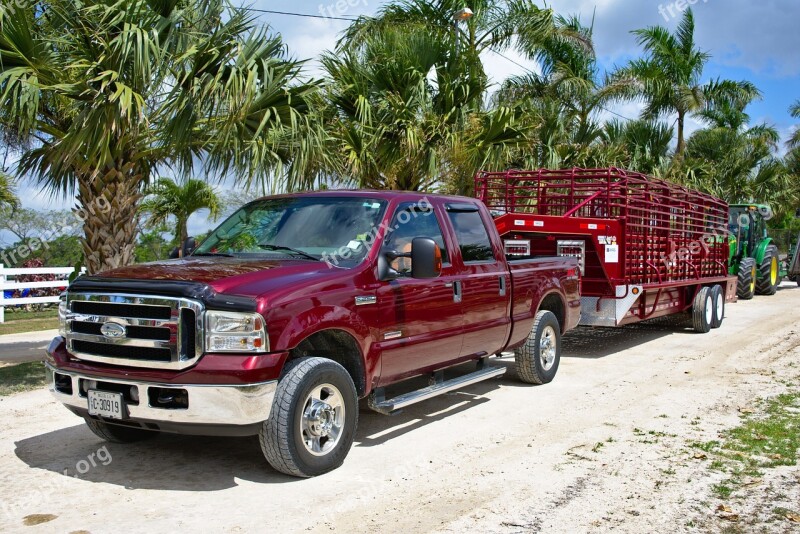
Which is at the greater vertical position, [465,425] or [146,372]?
[146,372]

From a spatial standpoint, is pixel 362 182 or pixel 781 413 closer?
pixel 781 413

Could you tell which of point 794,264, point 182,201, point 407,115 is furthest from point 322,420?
point 794,264

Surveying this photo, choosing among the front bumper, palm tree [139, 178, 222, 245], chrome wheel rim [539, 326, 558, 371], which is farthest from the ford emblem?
palm tree [139, 178, 222, 245]

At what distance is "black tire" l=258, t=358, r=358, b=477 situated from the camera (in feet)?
16.2

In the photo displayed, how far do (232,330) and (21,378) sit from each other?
5519mm

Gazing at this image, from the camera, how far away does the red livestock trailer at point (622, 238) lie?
10094 millimetres

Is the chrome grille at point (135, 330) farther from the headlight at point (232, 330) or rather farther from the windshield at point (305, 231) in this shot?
the windshield at point (305, 231)

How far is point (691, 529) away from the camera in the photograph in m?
4.32

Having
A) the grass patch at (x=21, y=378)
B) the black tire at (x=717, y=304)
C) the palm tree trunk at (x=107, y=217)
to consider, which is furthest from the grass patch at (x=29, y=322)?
the black tire at (x=717, y=304)

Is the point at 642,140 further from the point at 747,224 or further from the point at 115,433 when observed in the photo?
the point at 115,433

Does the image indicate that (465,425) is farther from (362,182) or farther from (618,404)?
(362,182)

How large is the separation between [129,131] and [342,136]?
4.40m

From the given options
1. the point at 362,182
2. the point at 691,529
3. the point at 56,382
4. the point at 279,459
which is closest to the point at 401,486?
the point at 279,459

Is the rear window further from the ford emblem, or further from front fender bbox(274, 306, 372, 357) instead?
the ford emblem
